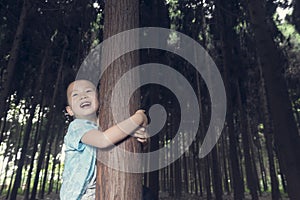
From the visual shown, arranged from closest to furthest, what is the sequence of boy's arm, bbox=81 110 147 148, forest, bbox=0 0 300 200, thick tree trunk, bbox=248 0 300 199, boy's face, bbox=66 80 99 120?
boy's arm, bbox=81 110 147 148 < boy's face, bbox=66 80 99 120 < forest, bbox=0 0 300 200 < thick tree trunk, bbox=248 0 300 199

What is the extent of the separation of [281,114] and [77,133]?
13.0 ft

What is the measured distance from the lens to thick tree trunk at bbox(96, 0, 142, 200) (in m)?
1.85

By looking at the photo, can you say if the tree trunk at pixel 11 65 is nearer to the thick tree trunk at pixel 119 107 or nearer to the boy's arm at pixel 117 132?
the thick tree trunk at pixel 119 107

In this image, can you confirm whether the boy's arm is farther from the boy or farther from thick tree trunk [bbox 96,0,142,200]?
thick tree trunk [bbox 96,0,142,200]

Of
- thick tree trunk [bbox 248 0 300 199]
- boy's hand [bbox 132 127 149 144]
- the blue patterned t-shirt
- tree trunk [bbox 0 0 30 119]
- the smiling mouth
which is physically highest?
tree trunk [bbox 0 0 30 119]

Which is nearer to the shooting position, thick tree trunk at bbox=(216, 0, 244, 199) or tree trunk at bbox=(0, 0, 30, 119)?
tree trunk at bbox=(0, 0, 30, 119)

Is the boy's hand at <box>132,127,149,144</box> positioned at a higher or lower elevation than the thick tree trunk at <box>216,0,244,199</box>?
lower

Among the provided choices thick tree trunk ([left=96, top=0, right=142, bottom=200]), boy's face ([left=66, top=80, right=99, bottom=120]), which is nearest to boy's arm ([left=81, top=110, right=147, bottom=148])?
thick tree trunk ([left=96, top=0, right=142, bottom=200])

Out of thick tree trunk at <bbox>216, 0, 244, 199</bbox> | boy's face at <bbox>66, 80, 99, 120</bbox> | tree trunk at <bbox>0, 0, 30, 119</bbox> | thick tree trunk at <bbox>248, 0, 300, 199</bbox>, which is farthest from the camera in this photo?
thick tree trunk at <bbox>216, 0, 244, 199</bbox>

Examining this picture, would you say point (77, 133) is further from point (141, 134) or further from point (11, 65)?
point (11, 65)

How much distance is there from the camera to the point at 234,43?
1180 centimetres

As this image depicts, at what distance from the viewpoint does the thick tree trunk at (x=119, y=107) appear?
1854 mm

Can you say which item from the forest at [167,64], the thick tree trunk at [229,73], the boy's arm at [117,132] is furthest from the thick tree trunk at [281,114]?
the boy's arm at [117,132]

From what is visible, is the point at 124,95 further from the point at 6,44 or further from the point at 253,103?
the point at 253,103
